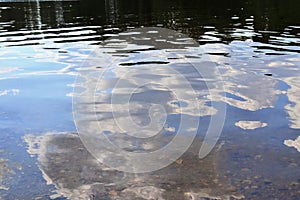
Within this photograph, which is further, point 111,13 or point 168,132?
point 111,13

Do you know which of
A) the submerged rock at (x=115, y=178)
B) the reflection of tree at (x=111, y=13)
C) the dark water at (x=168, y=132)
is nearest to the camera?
the submerged rock at (x=115, y=178)

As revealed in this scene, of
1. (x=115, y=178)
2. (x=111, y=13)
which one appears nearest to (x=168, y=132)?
(x=115, y=178)

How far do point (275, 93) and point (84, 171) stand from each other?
6.39 metres

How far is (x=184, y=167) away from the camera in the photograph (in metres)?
6.95

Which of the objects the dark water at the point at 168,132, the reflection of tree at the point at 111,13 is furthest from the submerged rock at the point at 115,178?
the reflection of tree at the point at 111,13

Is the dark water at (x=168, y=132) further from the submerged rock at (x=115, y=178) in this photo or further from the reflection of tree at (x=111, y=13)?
the reflection of tree at (x=111, y=13)

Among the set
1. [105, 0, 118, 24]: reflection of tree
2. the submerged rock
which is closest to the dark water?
the submerged rock

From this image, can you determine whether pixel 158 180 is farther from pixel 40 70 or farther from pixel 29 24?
pixel 29 24

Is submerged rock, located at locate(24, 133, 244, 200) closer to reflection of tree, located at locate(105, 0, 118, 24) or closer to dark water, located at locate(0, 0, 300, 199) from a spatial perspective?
dark water, located at locate(0, 0, 300, 199)

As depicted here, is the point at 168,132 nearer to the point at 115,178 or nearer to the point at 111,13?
the point at 115,178

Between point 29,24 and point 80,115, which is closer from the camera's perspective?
point 80,115

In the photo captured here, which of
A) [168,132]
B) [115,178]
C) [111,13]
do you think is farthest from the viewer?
[111,13]

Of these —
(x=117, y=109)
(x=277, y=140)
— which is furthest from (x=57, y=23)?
(x=277, y=140)

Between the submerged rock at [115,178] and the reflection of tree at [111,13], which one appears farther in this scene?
the reflection of tree at [111,13]
